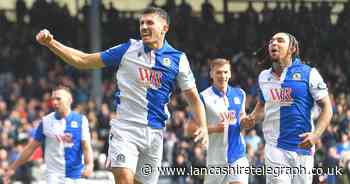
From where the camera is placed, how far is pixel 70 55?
34.7 feet

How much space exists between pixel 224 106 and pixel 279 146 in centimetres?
173

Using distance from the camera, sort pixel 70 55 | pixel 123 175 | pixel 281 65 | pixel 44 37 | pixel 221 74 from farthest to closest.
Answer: pixel 221 74
pixel 281 65
pixel 123 175
pixel 70 55
pixel 44 37

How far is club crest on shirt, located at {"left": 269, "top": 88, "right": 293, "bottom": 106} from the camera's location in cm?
1230

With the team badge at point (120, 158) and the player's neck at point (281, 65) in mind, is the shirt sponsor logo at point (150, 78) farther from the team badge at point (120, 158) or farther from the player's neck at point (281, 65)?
the player's neck at point (281, 65)

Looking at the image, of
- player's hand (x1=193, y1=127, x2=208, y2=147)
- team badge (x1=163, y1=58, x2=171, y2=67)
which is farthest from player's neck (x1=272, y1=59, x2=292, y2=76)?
player's hand (x1=193, y1=127, x2=208, y2=147)

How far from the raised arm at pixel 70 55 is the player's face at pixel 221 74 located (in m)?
3.36

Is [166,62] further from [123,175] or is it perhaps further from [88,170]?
[88,170]

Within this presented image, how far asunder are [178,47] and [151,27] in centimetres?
1762

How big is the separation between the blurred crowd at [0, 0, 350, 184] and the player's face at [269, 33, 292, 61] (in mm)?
8719

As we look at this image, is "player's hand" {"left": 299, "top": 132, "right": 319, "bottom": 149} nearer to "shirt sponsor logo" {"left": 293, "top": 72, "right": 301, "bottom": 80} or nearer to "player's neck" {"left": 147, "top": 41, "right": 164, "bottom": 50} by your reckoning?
"shirt sponsor logo" {"left": 293, "top": 72, "right": 301, "bottom": 80}

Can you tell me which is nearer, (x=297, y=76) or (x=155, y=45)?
(x=155, y=45)

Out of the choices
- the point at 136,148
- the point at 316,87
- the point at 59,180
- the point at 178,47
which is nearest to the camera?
the point at 136,148

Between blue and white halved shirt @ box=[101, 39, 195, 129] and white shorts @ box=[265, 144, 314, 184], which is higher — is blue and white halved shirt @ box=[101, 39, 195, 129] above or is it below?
above

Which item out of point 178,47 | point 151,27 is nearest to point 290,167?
point 151,27
